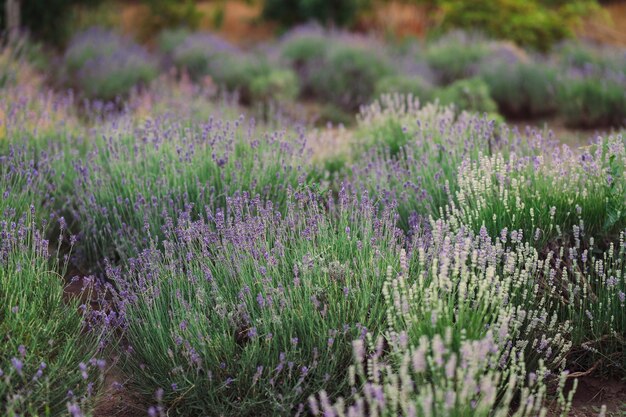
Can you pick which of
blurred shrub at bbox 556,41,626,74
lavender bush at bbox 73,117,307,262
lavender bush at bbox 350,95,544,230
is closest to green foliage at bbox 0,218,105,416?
lavender bush at bbox 73,117,307,262

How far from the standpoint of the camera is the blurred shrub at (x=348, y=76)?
9.36 metres

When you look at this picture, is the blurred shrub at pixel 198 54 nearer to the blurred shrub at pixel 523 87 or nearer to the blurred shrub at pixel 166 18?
the blurred shrub at pixel 166 18

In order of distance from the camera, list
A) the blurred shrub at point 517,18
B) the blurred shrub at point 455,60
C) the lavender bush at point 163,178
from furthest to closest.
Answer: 1. the blurred shrub at point 517,18
2. the blurred shrub at point 455,60
3. the lavender bush at point 163,178

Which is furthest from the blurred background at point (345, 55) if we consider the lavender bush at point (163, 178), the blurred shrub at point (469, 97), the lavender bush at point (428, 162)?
the lavender bush at point (163, 178)

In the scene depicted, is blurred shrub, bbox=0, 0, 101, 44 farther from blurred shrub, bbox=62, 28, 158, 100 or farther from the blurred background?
blurred shrub, bbox=62, 28, 158, 100

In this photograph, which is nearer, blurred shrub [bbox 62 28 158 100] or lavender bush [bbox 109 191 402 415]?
lavender bush [bbox 109 191 402 415]

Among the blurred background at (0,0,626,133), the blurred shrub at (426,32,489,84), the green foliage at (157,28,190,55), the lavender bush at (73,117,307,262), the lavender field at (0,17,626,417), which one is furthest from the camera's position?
the green foliage at (157,28,190,55)

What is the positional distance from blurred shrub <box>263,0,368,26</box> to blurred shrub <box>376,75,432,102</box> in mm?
4495

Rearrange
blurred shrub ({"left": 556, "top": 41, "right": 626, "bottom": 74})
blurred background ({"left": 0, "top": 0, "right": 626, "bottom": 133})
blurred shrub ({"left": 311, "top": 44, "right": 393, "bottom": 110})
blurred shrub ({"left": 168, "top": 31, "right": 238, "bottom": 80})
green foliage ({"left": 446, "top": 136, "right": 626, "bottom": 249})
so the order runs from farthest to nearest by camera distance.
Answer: blurred shrub ({"left": 168, "top": 31, "right": 238, "bottom": 80}) < blurred shrub ({"left": 311, "top": 44, "right": 393, "bottom": 110}) < blurred shrub ({"left": 556, "top": 41, "right": 626, "bottom": 74}) < blurred background ({"left": 0, "top": 0, "right": 626, "bottom": 133}) < green foliage ({"left": 446, "top": 136, "right": 626, "bottom": 249})

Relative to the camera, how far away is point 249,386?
3.09m

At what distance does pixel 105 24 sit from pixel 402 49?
193 inches

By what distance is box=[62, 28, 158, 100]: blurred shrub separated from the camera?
8664mm

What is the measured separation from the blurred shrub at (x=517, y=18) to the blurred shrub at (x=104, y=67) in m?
5.32

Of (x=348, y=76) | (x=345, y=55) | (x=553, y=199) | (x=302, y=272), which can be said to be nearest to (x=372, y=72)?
(x=348, y=76)
